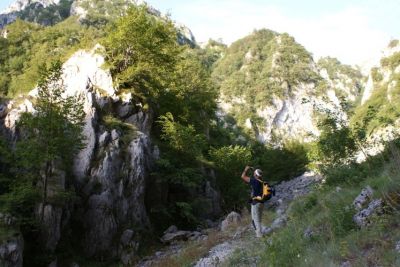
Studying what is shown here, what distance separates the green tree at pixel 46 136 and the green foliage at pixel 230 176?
15.8 meters

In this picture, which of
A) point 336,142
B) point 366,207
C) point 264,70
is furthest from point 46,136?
point 264,70

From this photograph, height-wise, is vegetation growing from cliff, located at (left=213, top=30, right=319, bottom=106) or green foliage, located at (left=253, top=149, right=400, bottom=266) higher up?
vegetation growing from cliff, located at (left=213, top=30, right=319, bottom=106)

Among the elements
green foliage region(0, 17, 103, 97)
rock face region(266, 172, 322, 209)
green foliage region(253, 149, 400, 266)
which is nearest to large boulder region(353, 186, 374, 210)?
green foliage region(253, 149, 400, 266)

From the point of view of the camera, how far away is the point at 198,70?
139 ft

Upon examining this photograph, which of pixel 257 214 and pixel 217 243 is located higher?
pixel 257 214

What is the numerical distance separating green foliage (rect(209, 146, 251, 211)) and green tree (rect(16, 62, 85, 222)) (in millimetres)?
15846

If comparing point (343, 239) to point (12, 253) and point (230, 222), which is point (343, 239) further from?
point (230, 222)

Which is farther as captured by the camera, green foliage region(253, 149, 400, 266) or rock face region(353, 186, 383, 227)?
rock face region(353, 186, 383, 227)

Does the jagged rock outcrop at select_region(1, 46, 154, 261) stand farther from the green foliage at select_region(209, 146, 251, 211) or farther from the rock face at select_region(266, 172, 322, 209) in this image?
the green foliage at select_region(209, 146, 251, 211)

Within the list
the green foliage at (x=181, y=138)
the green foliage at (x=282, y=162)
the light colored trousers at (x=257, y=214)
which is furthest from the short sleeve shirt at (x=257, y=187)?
the green foliage at (x=282, y=162)

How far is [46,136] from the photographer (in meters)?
16.8

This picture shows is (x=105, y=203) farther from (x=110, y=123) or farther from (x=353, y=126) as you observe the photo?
(x=353, y=126)

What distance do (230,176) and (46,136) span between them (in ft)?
61.6

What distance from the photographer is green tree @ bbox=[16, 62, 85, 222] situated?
16234 millimetres
